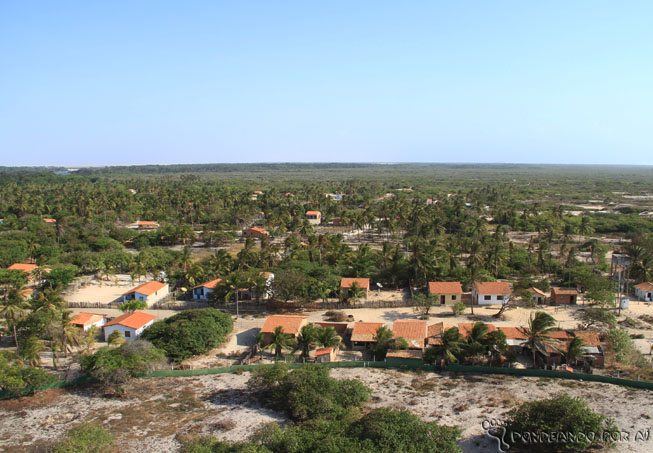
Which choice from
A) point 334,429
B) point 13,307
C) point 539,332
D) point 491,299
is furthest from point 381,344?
point 13,307

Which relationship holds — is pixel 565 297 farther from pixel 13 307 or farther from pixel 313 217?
pixel 313 217

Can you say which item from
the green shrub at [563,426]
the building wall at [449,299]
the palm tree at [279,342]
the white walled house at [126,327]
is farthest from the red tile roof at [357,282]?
the green shrub at [563,426]

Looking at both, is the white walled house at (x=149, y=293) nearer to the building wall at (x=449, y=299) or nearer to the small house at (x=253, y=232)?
the building wall at (x=449, y=299)

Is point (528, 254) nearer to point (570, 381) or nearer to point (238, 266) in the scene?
point (570, 381)

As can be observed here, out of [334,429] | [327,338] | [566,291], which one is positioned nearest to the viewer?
[334,429]

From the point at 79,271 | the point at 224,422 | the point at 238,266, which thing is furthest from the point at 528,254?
the point at 79,271

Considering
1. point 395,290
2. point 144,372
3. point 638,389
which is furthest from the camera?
point 395,290
